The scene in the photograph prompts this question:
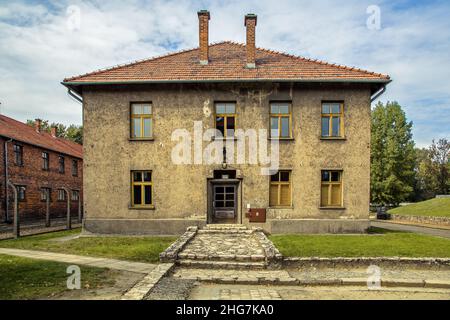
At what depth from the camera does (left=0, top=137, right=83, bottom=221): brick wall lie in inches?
786

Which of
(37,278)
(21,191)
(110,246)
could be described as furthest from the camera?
(21,191)

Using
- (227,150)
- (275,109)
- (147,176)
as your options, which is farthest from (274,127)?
(147,176)

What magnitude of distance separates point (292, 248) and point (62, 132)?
53.6 metres

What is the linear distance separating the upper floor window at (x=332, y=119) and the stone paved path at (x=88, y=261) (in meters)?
10.1

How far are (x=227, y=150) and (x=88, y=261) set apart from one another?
745 centimetres

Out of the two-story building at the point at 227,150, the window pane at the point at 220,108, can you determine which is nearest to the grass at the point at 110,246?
the two-story building at the point at 227,150

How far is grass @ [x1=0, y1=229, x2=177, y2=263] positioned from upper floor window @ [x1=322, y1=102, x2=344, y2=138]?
9.00 metres

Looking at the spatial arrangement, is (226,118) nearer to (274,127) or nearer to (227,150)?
(227,150)

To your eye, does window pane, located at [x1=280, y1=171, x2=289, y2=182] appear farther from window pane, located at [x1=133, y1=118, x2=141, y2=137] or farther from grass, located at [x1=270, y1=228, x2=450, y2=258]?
window pane, located at [x1=133, y1=118, x2=141, y2=137]

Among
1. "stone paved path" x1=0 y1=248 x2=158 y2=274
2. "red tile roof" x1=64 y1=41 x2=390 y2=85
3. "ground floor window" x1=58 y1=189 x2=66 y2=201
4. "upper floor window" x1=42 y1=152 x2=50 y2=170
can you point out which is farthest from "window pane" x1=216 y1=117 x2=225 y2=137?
"ground floor window" x1=58 y1=189 x2=66 y2=201

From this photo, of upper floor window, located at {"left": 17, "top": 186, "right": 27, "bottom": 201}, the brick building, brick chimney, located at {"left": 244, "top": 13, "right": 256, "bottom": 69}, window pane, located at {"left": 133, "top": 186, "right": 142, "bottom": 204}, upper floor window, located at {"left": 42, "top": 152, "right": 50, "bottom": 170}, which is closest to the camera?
window pane, located at {"left": 133, "top": 186, "right": 142, "bottom": 204}

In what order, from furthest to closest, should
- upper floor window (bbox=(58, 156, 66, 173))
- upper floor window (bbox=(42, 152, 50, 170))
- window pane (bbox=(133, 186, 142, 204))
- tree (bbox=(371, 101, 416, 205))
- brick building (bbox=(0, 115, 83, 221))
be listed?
1. tree (bbox=(371, 101, 416, 205))
2. upper floor window (bbox=(58, 156, 66, 173))
3. upper floor window (bbox=(42, 152, 50, 170))
4. brick building (bbox=(0, 115, 83, 221))
5. window pane (bbox=(133, 186, 142, 204))

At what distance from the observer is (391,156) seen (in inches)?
1479

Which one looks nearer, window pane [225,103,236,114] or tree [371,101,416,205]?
window pane [225,103,236,114]
